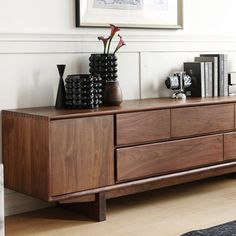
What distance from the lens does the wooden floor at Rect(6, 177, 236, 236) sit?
8.21ft

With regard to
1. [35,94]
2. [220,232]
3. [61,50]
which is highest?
[61,50]

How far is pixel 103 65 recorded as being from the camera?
2.86 meters

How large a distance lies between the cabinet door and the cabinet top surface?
3cm

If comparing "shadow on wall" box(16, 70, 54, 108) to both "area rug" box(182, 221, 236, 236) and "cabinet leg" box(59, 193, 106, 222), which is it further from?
"area rug" box(182, 221, 236, 236)

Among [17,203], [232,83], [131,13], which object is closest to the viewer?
[17,203]

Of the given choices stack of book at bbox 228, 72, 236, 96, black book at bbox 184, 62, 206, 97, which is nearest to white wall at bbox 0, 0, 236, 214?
black book at bbox 184, 62, 206, 97

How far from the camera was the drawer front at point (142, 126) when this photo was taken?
2.67 meters

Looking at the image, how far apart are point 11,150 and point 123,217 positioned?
0.61 metres

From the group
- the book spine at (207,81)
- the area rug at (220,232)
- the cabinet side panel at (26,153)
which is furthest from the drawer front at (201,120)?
the area rug at (220,232)

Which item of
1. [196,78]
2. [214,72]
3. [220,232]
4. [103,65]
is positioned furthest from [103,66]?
[220,232]

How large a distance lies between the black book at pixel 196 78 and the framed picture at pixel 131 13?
252 millimetres

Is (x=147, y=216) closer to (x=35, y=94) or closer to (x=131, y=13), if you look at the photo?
(x=35, y=94)

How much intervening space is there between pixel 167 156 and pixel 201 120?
300 mm

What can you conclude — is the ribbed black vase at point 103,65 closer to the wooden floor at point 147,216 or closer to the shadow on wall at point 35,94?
the shadow on wall at point 35,94
